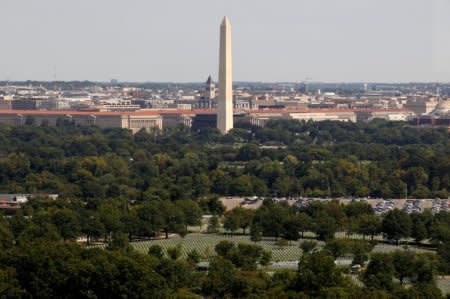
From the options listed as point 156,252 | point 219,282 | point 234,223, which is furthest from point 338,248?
point 234,223

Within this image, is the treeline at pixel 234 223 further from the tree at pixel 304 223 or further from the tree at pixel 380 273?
the tree at pixel 380 273

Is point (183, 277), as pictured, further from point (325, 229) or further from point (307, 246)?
point (325, 229)

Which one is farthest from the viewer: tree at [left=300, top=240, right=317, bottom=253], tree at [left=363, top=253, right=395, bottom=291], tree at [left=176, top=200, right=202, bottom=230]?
tree at [left=176, top=200, right=202, bottom=230]

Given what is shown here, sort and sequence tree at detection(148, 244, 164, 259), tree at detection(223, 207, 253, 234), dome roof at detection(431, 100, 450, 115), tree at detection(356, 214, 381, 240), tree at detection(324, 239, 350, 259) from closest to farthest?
tree at detection(148, 244, 164, 259) → tree at detection(324, 239, 350, 259) → tree at detection(356, 214, 381, 240) → tree at detection(223, 207, 253, 234) → dome roof at detection(431, 100, 450, 115)

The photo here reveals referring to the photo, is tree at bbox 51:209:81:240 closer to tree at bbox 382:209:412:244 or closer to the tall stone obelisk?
tree at bbox 382:209:412:244

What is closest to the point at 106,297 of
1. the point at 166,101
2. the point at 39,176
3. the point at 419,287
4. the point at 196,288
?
the point at 196,288

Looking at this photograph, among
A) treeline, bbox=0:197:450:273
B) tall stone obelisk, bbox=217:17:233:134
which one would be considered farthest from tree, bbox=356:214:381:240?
tall stone obelisk, bbox=217:17:233:134

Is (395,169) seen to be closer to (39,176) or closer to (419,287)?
(39,176)
